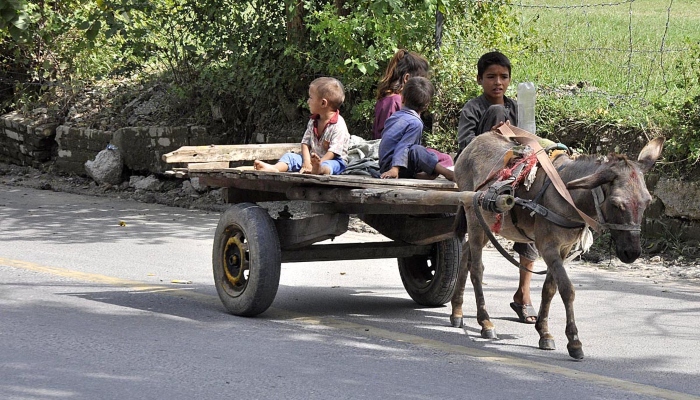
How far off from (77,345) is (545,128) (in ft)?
21.0

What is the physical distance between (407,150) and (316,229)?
869 millimetres

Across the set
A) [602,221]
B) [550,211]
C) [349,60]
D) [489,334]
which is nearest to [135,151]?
[349,60]

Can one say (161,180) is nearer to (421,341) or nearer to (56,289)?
(56,289)

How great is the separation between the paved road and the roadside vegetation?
8.35ft

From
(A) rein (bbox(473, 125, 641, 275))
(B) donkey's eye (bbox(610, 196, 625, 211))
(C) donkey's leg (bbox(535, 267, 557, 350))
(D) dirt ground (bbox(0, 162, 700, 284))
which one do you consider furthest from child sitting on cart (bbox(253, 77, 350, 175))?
(D) dirt ground (bbox(0, 162, 700, 284))

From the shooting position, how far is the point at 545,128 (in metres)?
11.4

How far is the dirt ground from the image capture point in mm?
9758

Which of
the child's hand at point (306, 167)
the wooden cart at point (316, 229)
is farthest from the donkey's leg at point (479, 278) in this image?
the child's hand at point (306, 167)

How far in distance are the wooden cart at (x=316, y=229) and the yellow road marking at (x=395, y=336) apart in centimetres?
47

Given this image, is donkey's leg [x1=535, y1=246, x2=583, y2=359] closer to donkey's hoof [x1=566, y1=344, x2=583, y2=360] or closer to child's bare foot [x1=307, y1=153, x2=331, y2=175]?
donkey's hoof [x1=566, y1=344, x2=583, y2=360]

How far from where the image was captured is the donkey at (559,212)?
232 inches

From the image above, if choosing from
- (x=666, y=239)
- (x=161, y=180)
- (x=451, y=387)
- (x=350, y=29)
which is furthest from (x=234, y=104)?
(x=451, y=387)

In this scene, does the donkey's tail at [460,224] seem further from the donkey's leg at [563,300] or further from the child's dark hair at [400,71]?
the child's dark hair at [400,71]

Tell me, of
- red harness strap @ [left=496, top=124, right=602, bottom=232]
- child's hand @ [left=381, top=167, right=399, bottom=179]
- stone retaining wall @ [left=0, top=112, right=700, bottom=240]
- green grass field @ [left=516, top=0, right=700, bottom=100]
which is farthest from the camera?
green grass field @ [left=516, top=0, right=700, bottom=100]
